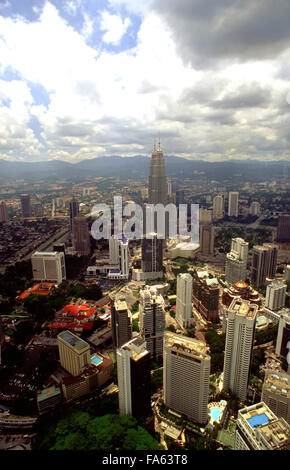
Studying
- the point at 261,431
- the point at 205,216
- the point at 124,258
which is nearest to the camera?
the point at 261,431

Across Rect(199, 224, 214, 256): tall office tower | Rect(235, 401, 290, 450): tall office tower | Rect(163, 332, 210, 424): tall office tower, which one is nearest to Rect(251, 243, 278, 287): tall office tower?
Rect(199, 224, 214, 256): tall office tower

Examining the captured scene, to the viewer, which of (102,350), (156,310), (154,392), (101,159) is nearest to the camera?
(154,392)

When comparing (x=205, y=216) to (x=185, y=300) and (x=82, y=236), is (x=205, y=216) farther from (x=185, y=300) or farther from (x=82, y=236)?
(x=185, y=300)

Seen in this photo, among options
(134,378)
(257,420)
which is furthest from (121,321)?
(257,420)

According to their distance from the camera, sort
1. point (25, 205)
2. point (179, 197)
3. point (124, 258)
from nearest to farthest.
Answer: point (124, 258)
point (25, 205)
point (179, 197)
